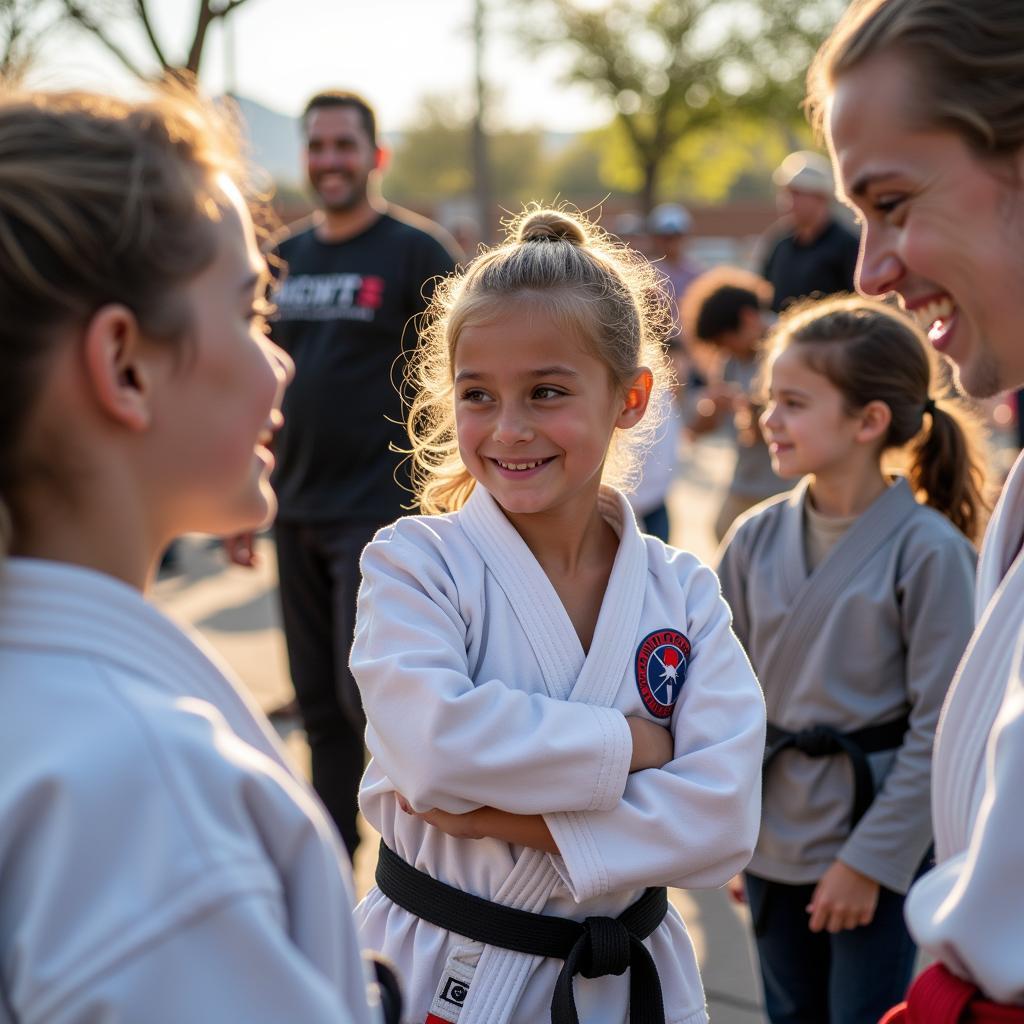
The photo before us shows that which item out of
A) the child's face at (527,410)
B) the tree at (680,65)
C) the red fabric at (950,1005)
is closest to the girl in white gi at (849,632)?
the child's face at (527,410)

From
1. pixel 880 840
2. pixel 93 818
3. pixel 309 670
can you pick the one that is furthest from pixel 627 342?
pixel 309 670

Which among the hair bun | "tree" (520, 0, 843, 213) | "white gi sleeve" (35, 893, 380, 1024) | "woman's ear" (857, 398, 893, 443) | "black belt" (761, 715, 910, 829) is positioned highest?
"tree" (520, 0, 843, 213)

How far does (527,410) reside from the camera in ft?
6.88

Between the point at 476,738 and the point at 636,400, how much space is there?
78cm

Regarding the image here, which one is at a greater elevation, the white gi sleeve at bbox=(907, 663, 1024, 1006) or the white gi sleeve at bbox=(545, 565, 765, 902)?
the white gi sleeve at bbox=(907, 663, 1024, 1006)

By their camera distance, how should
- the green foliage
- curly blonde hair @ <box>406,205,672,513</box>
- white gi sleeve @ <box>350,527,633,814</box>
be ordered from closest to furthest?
1. white gi sleeve @ <box>350,527,633,814</box>
2. curly blonde hair @ <box>406,205,672,513</box>
3. the green foliage

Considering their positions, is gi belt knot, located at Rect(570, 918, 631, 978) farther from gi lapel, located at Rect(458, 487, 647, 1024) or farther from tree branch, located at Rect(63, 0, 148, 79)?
tree branch, located at Rect(63, 0, 148, 79)

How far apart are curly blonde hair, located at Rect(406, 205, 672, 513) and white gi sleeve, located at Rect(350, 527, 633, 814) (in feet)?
1.87

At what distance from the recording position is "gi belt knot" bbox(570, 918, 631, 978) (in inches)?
72.6

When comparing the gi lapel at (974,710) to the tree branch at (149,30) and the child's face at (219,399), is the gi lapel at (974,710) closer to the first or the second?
the child's face at (219,399)

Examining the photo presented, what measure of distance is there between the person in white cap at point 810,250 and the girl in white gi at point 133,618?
5.55 meters

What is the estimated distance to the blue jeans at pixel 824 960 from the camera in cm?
262

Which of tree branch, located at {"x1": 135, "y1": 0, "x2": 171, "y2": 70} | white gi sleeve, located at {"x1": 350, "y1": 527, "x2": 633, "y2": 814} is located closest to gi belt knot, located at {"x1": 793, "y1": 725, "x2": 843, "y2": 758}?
white gi sleeve, located at {"x1": 350, "y1": 527, "x2": 633, "y2": 814}

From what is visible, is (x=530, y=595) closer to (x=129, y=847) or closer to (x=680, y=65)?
(x=129, y=847)
